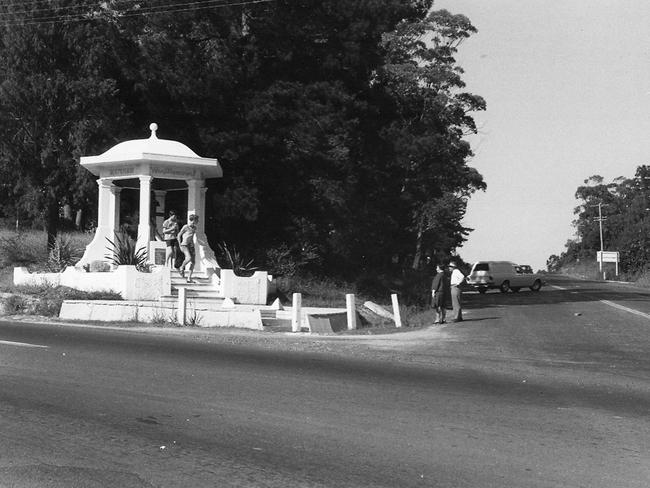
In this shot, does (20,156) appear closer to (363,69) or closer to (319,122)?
(319,122)

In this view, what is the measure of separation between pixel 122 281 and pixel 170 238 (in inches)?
88.1

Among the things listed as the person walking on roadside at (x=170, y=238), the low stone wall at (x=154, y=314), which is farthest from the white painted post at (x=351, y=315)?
the person walking on roadside at (x=170, y=238)

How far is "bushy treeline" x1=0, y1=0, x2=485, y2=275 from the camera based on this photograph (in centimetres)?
2870

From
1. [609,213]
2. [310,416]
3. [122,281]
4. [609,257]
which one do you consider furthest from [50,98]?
[609,213]

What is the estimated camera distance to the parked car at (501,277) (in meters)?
48.4

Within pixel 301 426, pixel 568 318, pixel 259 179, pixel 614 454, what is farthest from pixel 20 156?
pixel 614 454

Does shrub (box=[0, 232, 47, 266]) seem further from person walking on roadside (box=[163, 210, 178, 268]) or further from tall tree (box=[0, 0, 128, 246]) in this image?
person walking on roadside (box=[163, 210, 178, 268])

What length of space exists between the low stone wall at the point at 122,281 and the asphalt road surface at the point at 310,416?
6.77 metres

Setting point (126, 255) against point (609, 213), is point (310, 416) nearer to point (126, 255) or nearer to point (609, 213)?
point (126, 255)

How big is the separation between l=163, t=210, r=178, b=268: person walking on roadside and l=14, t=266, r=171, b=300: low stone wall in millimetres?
1000

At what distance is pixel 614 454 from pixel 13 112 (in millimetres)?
26272

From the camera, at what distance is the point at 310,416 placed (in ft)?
26.9

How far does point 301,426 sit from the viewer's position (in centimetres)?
771

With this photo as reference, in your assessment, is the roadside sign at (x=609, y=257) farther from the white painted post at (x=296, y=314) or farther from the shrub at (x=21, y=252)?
the white painted post at (x=296, y=314)
